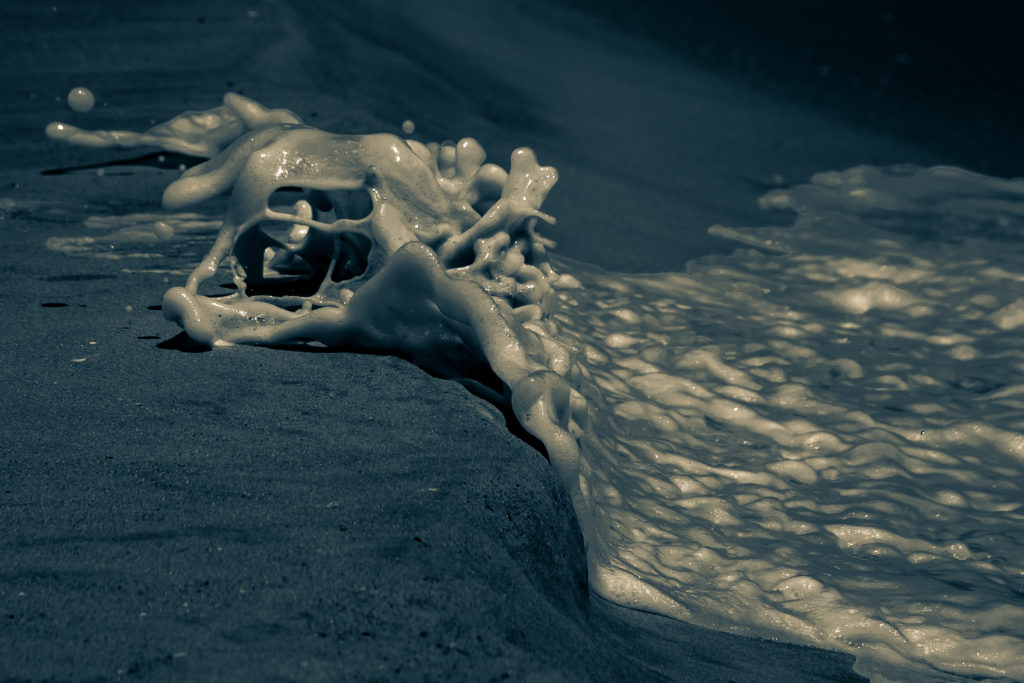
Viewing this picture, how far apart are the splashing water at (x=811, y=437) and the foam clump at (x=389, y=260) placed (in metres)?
0.10

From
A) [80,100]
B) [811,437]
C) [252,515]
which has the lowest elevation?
[80,100]

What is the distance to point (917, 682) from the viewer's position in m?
1.65

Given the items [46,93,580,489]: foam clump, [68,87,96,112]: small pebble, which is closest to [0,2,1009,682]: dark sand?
[46,93,580,489]: foam clump

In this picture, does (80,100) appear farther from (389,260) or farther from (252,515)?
(252,515)

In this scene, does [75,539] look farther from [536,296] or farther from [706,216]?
[706,216]

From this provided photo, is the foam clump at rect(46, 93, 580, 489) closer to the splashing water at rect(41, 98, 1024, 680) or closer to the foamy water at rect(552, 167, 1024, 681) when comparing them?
the splashing water at rect(41, 98, 1024, 680)

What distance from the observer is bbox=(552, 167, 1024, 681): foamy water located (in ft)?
5.99

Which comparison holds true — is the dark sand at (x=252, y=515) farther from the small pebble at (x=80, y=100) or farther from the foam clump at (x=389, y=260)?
the small pebble at (x=80, y=100)

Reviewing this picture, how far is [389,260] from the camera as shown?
207 cm

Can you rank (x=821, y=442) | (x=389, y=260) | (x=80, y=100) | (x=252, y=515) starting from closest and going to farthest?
(x=252, y=515), (x=389, y=260), (x=821, y=442), (x=80, y=100)

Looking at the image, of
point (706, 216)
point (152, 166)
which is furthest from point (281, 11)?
point (706, 216)

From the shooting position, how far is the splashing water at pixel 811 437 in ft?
5.97

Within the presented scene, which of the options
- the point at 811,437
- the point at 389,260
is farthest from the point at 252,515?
the point at 811,437

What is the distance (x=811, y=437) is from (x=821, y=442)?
3 cm
